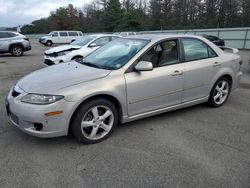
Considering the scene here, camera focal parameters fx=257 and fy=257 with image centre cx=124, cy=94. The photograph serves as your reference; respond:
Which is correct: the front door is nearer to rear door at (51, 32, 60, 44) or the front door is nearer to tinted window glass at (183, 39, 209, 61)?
tinted window glass at (183, 39, 209, 61)

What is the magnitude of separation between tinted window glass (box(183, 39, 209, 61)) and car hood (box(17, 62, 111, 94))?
5.40ft

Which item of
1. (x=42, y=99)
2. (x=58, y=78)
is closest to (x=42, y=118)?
(x=42, y=99)

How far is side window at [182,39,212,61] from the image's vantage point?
4668 millimetres

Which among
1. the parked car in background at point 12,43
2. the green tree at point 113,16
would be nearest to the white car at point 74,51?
the parked car in background at point 12,43

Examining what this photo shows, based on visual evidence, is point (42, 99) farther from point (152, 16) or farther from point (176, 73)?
point (152, 16)

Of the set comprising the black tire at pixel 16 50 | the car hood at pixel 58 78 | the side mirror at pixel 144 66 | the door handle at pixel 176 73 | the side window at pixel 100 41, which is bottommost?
the black tire at pixel 16 50

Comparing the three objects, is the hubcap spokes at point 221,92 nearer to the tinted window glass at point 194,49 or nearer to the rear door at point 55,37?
the tinted window glass at point 194,49

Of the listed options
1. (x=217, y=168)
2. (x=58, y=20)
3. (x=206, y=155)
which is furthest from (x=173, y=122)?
(x=58, y=20)

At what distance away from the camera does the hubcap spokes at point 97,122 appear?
366 cm

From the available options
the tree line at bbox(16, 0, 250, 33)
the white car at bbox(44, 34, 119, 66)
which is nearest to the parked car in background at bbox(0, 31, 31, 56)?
the white car at bbox(44, 34, 119, 66)

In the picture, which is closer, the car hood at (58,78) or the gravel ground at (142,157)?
the gravel ground at (142,157)

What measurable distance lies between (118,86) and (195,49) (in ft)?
6.23

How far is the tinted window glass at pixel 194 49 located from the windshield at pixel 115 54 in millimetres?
832

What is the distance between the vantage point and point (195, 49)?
4816 millimetres
